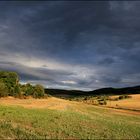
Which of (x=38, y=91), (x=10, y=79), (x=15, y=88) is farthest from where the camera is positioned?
(x=38, y=91)

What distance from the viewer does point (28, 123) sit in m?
26.6

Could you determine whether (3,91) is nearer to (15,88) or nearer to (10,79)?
(15,88)

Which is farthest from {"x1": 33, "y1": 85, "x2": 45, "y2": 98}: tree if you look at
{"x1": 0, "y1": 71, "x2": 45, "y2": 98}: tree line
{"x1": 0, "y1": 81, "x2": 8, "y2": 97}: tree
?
{"x1": 0, "y1": 81, "x2": 8, "y2": 97}: tree

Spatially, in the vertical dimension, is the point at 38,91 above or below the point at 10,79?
below

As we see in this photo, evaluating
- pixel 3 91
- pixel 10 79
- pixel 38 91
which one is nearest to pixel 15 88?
pixel 10 79

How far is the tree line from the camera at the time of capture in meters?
89.8

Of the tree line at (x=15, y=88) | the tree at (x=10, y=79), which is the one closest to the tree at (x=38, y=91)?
the tree line at (x=15, y=88)

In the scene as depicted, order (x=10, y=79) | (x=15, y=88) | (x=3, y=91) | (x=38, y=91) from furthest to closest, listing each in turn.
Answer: (x=38, y=91) → (x=10, y=79) → (x=15, y=88) → (x=3, y=91)

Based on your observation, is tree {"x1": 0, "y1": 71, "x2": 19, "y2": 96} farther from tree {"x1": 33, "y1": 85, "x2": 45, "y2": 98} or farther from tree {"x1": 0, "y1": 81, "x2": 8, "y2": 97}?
tree {"x1": 33, "y1": 85, "x2": 45, "y2": 98}

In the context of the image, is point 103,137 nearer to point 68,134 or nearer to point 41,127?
point 68,134

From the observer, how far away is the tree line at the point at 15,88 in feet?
295

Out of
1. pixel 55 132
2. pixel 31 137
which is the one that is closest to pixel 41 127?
pixel 55 132

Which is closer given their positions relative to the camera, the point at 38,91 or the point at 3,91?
the point at 3,91

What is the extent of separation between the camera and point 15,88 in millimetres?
95000
